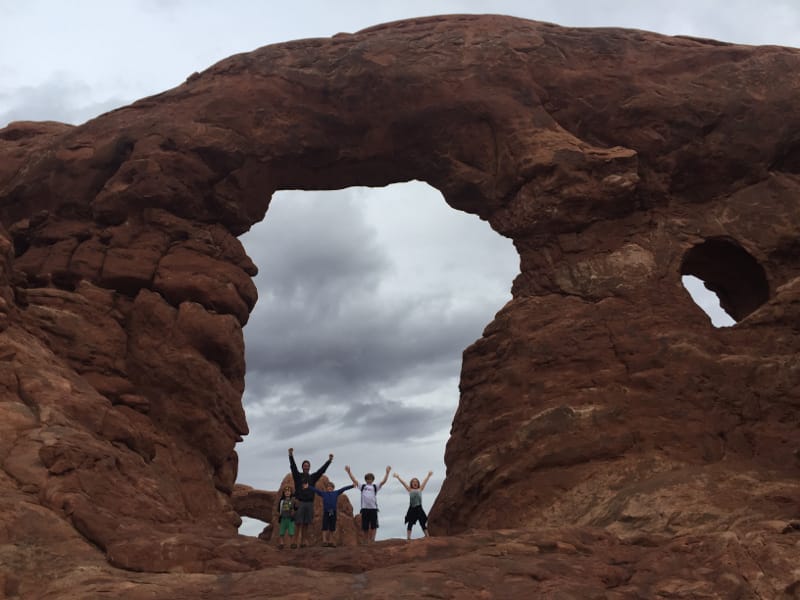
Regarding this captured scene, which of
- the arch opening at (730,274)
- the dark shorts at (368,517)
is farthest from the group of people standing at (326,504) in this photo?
the arch opening at (730,274)

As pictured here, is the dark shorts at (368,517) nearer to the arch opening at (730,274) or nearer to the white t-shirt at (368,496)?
the white t-shirt at (368,496)

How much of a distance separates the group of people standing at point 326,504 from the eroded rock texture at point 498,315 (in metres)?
0.81

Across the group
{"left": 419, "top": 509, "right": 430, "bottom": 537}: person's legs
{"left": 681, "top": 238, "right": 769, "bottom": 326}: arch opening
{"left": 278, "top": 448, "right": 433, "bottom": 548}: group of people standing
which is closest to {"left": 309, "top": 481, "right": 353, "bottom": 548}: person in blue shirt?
{"left": 278, "top": 448, "right": 433, "bottom": 548}: group of people standing

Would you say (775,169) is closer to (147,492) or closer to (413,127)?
(413,127)

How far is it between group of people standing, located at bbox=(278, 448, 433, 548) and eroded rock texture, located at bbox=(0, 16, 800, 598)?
81 centimetres

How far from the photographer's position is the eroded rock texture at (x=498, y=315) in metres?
10.2

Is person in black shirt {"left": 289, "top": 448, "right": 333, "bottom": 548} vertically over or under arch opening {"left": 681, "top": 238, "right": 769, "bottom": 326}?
under

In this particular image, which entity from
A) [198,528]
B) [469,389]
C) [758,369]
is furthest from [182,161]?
[758,369]

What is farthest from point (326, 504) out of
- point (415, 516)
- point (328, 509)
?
point (415, 516)

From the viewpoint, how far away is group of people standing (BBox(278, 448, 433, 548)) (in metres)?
15.1

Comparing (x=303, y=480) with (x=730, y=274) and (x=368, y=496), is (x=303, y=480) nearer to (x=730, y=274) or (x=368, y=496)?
(x=368, y=496)

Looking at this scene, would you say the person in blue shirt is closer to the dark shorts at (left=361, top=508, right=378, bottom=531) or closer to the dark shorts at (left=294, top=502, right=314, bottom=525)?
the dark shorts at (left=294, top=502, right=314, bottom=525)

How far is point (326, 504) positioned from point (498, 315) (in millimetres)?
5927

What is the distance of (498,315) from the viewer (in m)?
18.1
